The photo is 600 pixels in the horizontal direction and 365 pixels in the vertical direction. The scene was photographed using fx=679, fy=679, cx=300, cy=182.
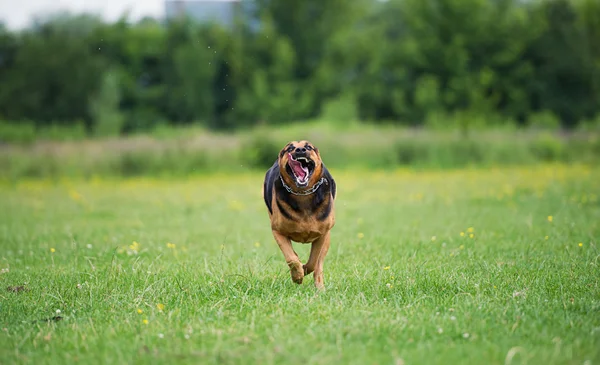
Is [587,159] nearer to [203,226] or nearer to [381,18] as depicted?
[203,226]

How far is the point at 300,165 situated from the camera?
5191 mm

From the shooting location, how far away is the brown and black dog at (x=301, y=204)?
5145 millimetres

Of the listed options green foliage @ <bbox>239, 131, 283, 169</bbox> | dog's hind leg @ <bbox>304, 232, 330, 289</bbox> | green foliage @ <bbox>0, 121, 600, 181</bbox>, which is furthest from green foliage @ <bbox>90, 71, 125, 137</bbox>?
dog's hind leg @ <bbox>304, 232, 330, 289</bbox>

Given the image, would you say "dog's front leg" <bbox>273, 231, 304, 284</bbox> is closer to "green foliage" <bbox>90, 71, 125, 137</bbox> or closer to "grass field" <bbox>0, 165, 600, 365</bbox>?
"grass field" <bbox>0, 165, 600, 365</bbox>

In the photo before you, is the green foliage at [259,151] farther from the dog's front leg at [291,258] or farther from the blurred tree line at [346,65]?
the blurred tree line at [346,65]

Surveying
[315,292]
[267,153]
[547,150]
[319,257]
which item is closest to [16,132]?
[267,153]

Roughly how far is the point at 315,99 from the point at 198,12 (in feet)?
28.7

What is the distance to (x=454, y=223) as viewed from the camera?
31.0 feet

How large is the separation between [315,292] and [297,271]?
0.27 m

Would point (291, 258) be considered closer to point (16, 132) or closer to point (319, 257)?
point (319, 257)

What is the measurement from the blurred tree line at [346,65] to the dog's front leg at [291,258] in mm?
33372

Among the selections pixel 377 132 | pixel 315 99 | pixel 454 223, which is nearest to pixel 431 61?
pixel 315 99

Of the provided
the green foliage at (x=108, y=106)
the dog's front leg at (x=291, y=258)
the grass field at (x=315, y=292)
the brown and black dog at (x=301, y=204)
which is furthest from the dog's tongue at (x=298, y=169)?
the green foliage at (x=108, y=106)

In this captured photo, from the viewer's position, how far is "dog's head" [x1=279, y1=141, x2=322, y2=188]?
16.6 ft
